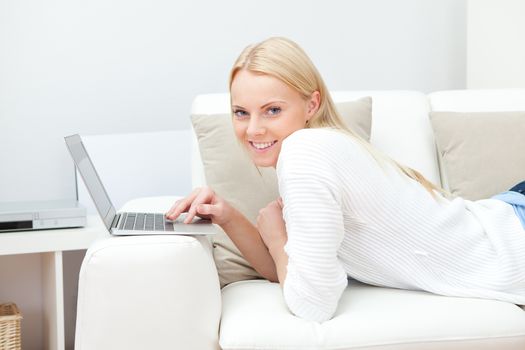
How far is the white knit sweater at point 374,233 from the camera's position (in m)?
1.39

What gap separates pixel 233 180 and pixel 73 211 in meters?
0.57

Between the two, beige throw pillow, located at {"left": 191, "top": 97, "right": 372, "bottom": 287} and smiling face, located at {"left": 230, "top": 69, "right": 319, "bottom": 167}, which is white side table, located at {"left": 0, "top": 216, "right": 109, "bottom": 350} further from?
smiling face, located at {"left": 230, "top": 69, "right": 319, "bottom": 167}

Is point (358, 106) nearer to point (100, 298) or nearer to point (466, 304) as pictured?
point (466, 304)

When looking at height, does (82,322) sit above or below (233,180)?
below

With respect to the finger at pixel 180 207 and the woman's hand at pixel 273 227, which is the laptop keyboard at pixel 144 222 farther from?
the woman's hand at pixel 273 227

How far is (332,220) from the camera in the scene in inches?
54.7

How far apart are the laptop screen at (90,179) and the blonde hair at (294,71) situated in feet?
1.21

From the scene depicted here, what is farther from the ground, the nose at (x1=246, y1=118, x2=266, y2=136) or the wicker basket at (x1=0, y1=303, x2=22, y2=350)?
the nose at (x1=246, y1=118, x2=266, y2=136)

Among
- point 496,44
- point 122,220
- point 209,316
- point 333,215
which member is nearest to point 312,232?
point 333,215

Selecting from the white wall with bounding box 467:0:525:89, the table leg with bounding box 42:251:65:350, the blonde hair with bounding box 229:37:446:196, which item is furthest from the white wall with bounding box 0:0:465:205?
the blonde hair with bounding box 229:37:446:196

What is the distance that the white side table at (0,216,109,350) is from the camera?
6.91 ft

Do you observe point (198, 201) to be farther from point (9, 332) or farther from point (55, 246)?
point (9, 332)

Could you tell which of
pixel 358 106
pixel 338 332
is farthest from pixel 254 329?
pixel 358 106

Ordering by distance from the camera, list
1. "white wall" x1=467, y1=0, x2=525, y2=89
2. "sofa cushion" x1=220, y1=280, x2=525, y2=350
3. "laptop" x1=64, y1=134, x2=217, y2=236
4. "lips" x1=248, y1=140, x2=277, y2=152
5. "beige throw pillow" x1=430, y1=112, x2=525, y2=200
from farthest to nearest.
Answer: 1. "white wall" x1=467, y1=0, x2=525, y2=89
2. "beige throw pillow" x1=430, y1=112, x2=525, y2=200
3. "lips" x1=248, y1=140, x2=277, y2=152
4. "laptop" x1=64, y1=134, x2=217, y2=236
5. "sofa cushion" x1=220, y1=280, x2=525, y2=350
